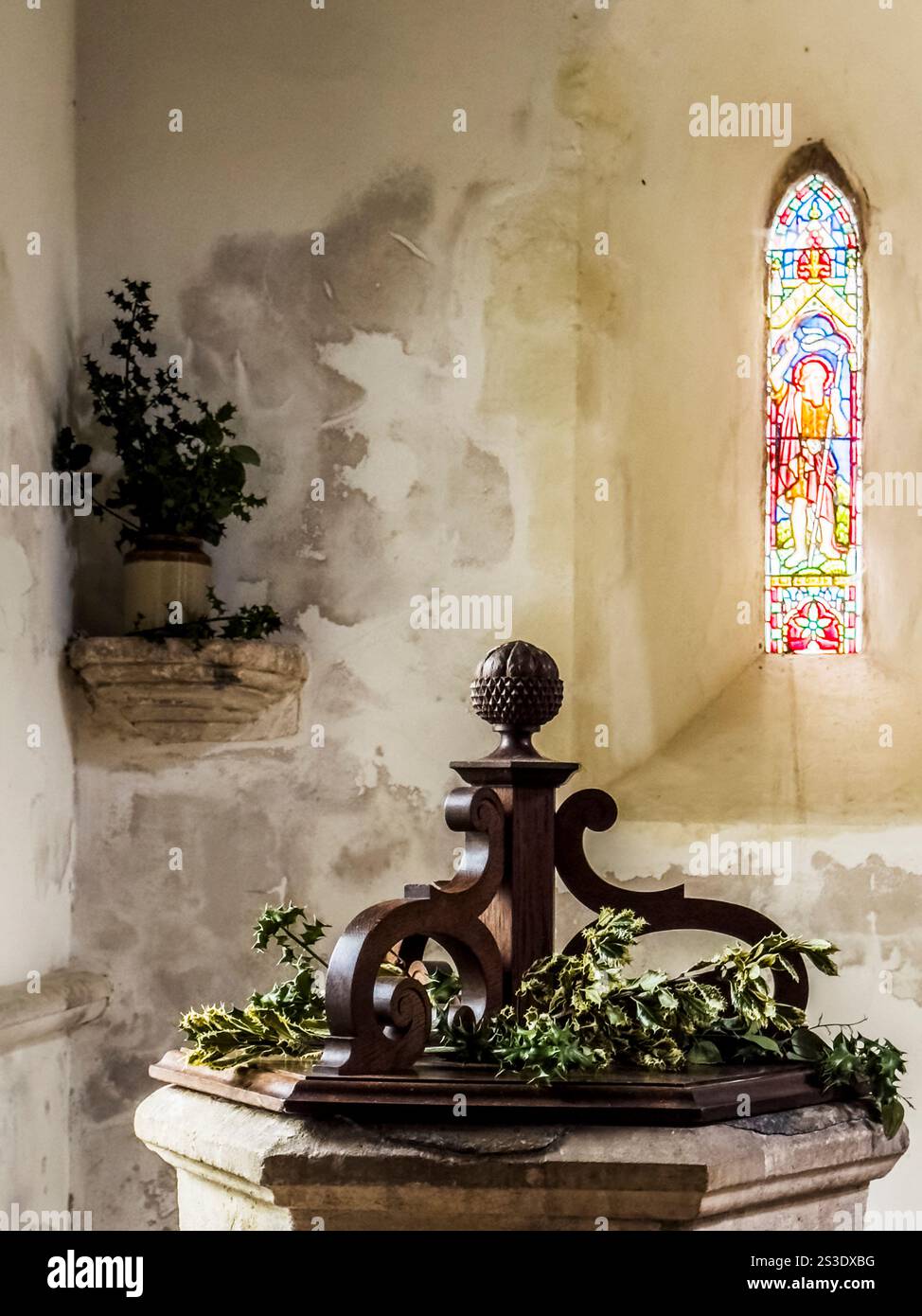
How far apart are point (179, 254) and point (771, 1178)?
3.75m

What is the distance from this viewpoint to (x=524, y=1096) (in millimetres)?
1648

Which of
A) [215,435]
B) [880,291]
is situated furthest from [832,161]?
[215,435]

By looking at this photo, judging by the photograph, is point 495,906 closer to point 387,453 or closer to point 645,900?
point 645,900

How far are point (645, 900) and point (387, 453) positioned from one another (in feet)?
9.13

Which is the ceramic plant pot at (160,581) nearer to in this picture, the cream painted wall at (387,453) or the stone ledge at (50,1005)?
the cream painted wall at (387,453)

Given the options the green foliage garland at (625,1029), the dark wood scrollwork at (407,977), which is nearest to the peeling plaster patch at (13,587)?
the green foliage garland at (625,1029)

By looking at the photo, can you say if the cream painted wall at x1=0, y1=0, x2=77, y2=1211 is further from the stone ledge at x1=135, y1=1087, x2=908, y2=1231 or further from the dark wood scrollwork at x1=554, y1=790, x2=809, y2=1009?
the stone ledge at x1=135, y1=1087, x2=908, y2=1231

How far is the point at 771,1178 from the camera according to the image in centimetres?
164

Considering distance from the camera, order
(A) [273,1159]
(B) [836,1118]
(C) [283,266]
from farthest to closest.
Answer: (C) [283,266], (B) [836,1118], (A) [273,1159]

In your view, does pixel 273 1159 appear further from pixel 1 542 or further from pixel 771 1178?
pixel 1 542

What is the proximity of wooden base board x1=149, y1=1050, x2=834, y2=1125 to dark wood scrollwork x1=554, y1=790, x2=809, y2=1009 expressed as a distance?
1.18 ft

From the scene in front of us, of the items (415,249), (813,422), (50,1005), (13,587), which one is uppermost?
(415,249)

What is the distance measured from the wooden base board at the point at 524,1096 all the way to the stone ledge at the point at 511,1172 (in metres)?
0.02

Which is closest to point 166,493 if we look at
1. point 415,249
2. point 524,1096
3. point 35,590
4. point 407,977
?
point 35,590
